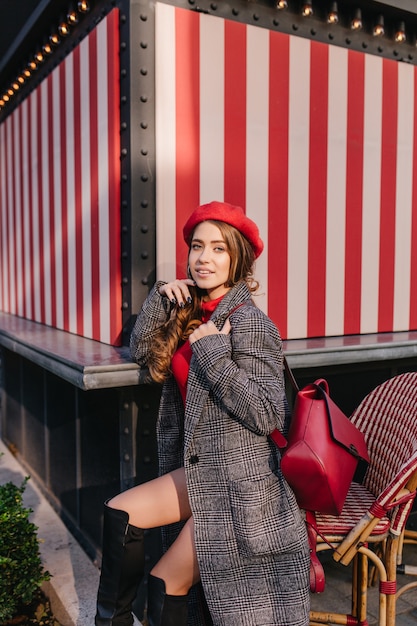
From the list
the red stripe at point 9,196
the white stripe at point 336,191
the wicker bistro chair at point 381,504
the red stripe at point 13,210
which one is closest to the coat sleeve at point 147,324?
the wicker bistro chair at point 381,504

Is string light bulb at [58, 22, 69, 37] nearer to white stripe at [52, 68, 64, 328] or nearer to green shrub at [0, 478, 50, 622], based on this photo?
white stripe at [52, 68, 64, 328]

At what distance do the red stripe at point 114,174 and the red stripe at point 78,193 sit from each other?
507 millimetres

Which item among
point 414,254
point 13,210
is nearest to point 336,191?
point 414,254

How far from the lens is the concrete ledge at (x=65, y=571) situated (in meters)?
2.80

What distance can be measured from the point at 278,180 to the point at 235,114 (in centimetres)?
39

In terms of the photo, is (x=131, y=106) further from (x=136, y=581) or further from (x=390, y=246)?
(x=136, y=581)

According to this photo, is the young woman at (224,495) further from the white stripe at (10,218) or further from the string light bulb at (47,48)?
the white stripe at (10,218)

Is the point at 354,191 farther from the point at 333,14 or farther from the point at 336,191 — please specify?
the point at 333,14

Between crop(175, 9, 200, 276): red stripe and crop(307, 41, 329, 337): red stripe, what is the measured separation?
691mm

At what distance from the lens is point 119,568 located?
85.7 inches

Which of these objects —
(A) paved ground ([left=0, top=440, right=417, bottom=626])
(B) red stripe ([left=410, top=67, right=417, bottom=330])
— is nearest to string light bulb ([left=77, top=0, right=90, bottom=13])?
(B) red stripe ([left=410, top=67, right=417, bottom=330])

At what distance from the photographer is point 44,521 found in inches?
150

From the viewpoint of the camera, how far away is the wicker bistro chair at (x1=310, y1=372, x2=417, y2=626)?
7.07 feet

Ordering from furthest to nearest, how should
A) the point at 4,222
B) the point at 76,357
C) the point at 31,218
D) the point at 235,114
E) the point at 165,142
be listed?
the point at 4,222 < the point at 31,218 < the point at 235,114 < the point at 165,142 < the point at 76,357
